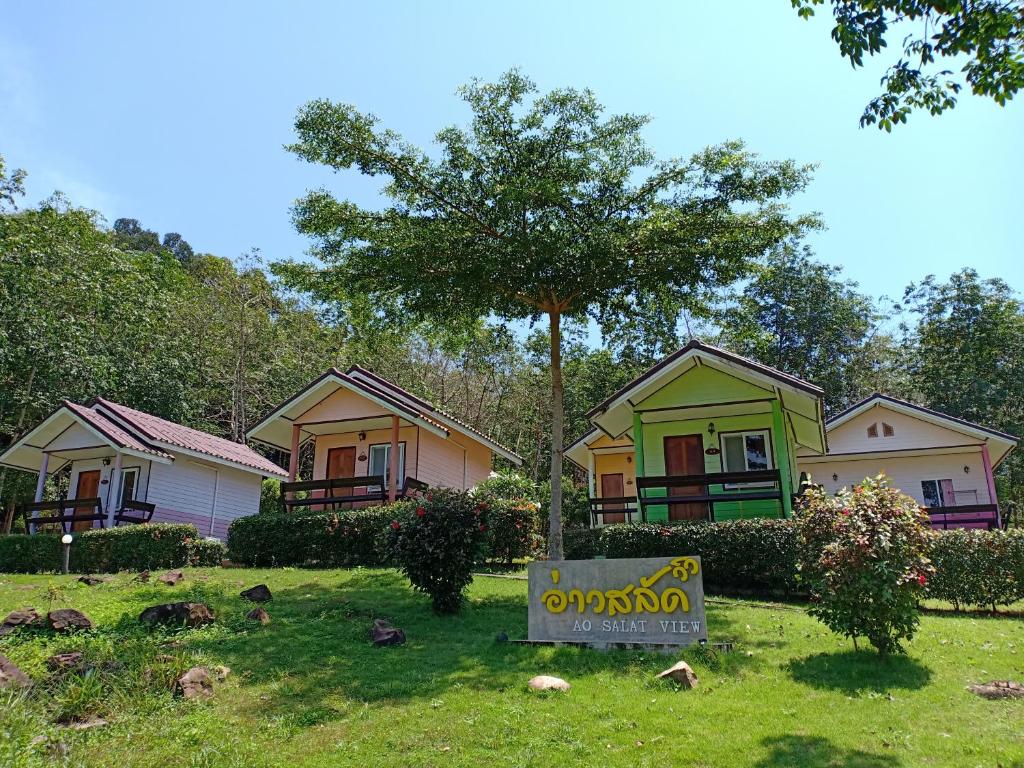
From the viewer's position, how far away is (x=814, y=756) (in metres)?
5.80

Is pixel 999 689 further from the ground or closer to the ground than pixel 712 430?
closer to the ground

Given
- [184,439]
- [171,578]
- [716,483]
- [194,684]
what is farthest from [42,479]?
[716,483]

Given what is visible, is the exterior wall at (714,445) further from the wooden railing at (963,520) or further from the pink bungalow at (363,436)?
the pink bungalow at (363,436)

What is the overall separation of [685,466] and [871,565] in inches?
435

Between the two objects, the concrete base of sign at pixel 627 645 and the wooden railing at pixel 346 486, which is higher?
the wooden railing at pixel 346 486

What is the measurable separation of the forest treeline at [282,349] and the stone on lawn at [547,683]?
18.4 metres

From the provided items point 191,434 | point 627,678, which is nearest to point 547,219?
point 627,678

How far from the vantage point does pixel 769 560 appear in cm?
1399

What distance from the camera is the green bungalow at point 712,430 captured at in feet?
57.4

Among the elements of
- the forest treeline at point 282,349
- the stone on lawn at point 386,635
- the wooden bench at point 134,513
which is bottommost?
the stone on lawn at point 386,635

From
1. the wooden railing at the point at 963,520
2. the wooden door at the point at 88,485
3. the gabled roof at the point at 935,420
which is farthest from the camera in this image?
the wooden door at the point at 88,485

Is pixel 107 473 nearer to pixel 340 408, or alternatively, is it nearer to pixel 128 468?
pixel 128 468

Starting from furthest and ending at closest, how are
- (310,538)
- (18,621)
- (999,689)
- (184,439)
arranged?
1. (184,439)
2. (310,538)
3. (18,621)
4. (999,689)

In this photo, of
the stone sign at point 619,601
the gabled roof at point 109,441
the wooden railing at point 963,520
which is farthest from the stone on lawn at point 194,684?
the wooden railing at point 963,520
